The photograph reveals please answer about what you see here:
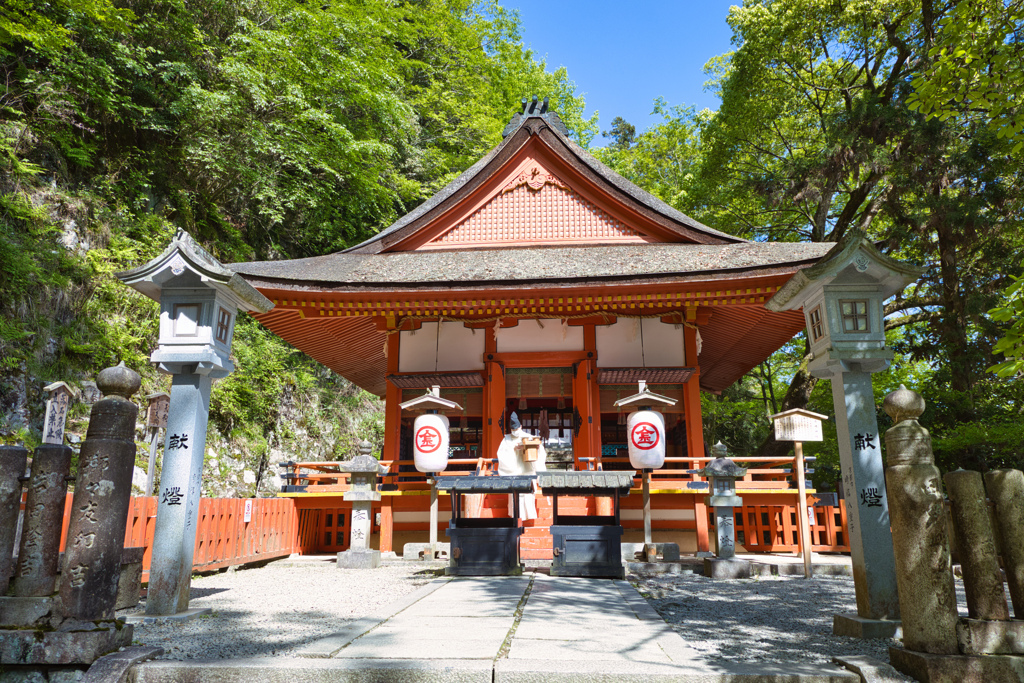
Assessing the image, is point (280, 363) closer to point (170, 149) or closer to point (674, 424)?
point (170, 149)

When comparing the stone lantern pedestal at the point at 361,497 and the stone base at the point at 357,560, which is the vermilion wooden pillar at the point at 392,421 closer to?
the stone lantern pedestal at the point at 361,497

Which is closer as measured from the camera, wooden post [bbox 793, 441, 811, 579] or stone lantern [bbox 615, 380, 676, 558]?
wooden post [bbox 793, 441, 811, 579]

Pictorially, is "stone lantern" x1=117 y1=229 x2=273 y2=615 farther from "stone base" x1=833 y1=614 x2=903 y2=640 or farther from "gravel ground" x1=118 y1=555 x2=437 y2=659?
"stone base" x1=833 y1=614 x2=903 y2=640

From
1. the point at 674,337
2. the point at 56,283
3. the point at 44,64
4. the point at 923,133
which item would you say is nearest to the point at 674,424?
the point at 674,337

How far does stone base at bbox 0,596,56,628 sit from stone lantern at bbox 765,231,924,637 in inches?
219

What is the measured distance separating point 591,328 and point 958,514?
839 cm

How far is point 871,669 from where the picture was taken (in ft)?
11.0

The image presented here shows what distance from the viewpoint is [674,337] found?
11867 mm

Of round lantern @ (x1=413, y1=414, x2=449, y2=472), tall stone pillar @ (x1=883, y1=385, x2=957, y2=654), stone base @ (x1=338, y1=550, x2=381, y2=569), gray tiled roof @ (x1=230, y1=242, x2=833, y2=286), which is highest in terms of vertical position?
gray tiled roof @ (x1=230, y1=242, x2=833, y2=286)

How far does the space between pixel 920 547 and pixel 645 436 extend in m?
5.10

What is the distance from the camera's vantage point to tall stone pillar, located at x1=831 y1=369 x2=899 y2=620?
4.46 meters

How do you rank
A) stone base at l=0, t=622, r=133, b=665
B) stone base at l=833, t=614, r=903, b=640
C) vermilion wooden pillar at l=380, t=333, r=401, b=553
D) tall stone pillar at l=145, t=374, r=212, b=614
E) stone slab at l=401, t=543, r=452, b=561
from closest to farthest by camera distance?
stone base at l=0, t=622, r=133, b=665 → stone base at l=833, t=614, r=903, b=640 → tall stone pillar at l=145, t=374, r=212, b=614 → stone slab at l=401, t=543, r=452, b=561 → vermilion wooden pillar at l=380, t=333, r=401, b=553

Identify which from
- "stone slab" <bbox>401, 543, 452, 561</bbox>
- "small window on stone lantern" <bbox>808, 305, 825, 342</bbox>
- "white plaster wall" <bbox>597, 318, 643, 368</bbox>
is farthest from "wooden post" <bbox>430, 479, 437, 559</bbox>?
"small window on stone lantern" <bbox>808, 305, 825, 342</bbox>

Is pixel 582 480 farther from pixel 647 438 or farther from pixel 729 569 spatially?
pixel 729 569
